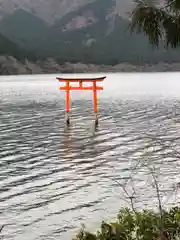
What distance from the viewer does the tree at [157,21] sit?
8.20 m

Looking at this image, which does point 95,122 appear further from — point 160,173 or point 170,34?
point 170,34

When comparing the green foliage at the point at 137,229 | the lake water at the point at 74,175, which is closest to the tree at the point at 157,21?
the lake water at the point at 74,175

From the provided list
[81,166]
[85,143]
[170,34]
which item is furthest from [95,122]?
[170,34]

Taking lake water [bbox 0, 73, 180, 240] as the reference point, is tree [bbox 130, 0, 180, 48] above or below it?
above

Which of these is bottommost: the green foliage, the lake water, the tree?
the lake water

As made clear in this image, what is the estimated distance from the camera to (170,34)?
28.3 feet

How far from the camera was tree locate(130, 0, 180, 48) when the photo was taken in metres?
8.20

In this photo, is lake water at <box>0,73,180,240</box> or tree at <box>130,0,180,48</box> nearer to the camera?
tree at <box>130,0,180,48</box>

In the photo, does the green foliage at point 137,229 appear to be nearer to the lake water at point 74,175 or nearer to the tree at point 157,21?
the lake water at point 74,175

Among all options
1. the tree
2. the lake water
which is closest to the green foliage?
the lake water

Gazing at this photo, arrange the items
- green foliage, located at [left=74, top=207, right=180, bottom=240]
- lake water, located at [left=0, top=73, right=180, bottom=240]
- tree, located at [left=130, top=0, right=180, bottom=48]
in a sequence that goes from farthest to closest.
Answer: lake water, located at [left=0, top=73, right=180, bottom=240], tree, located at [left=130, top=0, right=180, bottom=48], green foliage, located at [left=74, top=207, right=180, bottom=240]

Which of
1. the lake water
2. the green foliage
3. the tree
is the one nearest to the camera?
the green foliage

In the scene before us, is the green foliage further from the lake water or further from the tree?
the tree

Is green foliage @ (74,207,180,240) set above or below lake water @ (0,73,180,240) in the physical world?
above
